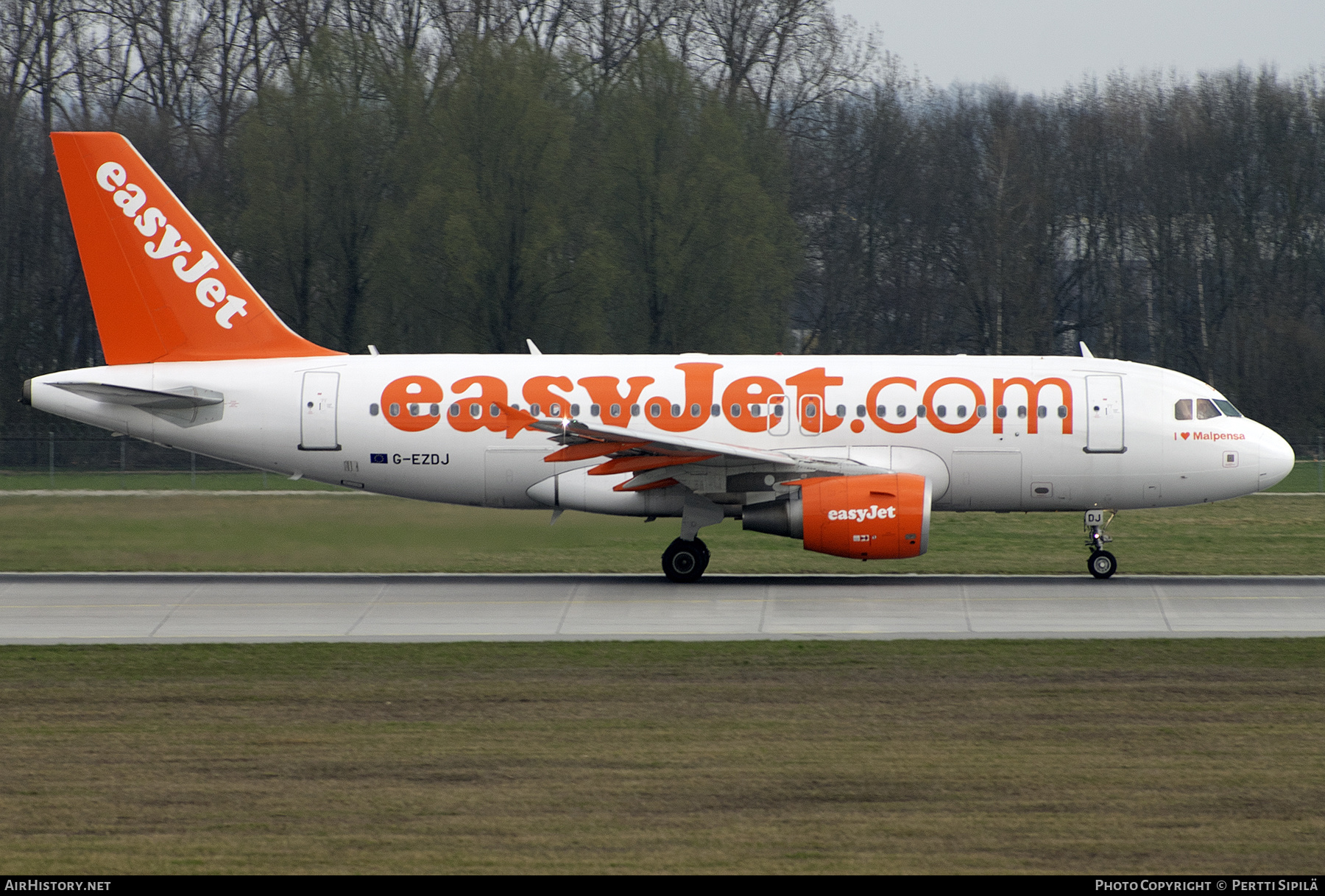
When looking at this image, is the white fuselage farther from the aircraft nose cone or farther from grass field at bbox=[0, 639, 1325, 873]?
grass field at bbox=[0, 639, 1325, 873]

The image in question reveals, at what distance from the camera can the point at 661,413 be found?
23156mm

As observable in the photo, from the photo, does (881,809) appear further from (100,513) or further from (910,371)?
(100,513)

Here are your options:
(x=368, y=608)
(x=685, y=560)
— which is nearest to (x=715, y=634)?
(x=685, y=560)

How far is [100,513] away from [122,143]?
639 centimetres

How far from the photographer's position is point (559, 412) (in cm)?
2308

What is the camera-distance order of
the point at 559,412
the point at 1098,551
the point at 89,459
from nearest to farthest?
the point at 559,412 < the point at 1098,551 < the point at 89,459

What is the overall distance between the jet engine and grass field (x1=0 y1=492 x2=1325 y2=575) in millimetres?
3202

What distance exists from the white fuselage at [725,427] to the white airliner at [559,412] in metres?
0.03

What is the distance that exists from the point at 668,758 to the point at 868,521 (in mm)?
9920

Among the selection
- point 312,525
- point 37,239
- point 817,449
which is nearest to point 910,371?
point 817,449

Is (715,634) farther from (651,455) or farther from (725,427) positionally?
(725,427)

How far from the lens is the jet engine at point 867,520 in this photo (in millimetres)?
21047

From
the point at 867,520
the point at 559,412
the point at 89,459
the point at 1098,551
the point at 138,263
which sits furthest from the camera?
the point at 89,459

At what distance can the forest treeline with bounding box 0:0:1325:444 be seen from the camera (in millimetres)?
48031
